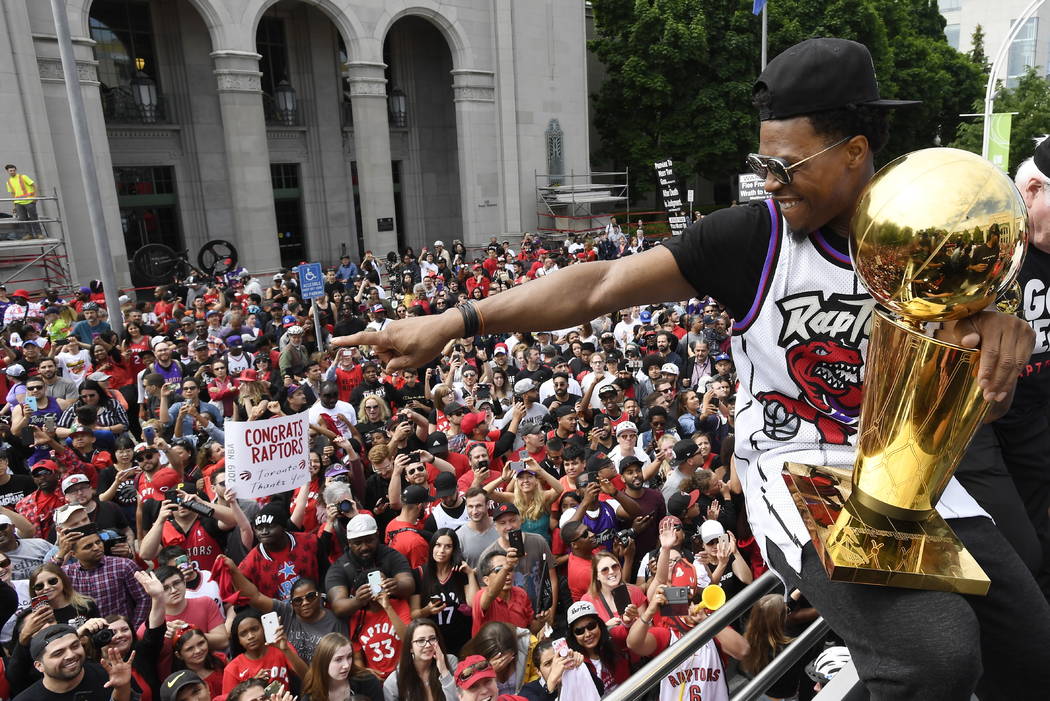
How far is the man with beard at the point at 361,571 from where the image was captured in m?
5.64

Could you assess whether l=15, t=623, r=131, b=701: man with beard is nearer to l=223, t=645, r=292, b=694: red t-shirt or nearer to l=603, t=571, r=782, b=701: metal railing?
l=223, t=645, r=292, b=694: red t-shirt

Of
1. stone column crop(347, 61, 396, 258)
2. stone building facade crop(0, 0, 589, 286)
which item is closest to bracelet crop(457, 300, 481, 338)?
stone building facade crop(0, 0, 589, 286)

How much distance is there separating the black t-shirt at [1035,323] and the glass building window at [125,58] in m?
25.7

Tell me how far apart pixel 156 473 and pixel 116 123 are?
19757 mm

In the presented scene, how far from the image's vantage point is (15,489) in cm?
729

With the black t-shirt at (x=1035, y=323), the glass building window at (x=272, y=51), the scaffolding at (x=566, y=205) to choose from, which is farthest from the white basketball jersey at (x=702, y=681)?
the glass building window at (x=272, y=51)

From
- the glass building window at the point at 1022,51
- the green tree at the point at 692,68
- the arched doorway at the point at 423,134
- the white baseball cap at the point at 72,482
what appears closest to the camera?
the white baseball cap at the point at 72,482

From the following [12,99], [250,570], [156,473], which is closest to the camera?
[250,570]

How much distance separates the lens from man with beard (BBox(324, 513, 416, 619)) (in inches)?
A: 222

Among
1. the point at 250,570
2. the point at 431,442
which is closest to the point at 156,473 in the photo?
the point at 250,570

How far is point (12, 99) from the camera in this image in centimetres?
1745

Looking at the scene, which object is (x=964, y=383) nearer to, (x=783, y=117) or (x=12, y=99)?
(x=783, y=117)

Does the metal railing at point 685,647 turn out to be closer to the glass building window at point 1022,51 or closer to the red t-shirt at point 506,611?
the red t-shirt at point 506,611

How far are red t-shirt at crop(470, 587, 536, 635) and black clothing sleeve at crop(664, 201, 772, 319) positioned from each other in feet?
14.4
